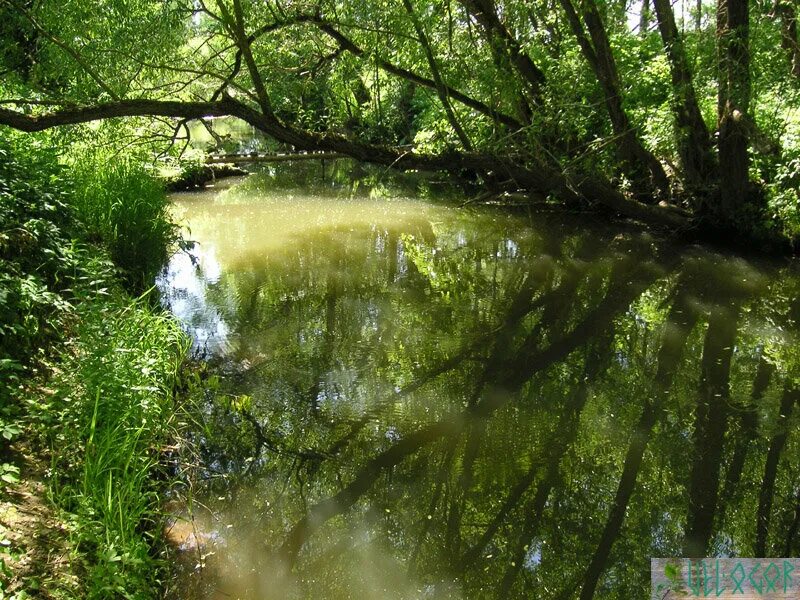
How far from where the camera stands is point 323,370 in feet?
18.4

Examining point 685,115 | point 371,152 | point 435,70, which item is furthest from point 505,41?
point 685,115

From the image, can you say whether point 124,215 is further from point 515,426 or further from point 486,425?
point 515,426

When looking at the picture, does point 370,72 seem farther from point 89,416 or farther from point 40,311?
point 89,416

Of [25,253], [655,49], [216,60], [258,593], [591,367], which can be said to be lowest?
[258,593]

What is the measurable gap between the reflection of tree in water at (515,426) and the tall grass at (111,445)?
579 millimetres

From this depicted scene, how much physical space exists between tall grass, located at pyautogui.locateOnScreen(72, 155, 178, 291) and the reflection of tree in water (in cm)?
96

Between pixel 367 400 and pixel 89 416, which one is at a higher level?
pixel 89 416

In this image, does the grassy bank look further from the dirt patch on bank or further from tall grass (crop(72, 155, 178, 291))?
tall grass (crop(72, 155, 178, 291))

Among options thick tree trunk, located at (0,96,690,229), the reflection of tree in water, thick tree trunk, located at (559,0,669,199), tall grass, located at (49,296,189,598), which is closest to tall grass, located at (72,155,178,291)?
thick tree trunk, located at (0,96,690,229)

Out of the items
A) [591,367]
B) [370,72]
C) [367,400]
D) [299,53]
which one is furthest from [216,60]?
[591,367]

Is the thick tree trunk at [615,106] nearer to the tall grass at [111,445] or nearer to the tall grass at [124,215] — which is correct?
the tall grass at [124,215]

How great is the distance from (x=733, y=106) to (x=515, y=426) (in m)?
5.91

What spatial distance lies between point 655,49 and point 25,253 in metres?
11.4

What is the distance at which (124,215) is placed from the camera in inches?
270
